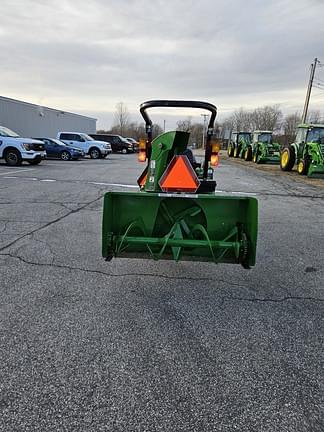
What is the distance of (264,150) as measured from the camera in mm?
22938

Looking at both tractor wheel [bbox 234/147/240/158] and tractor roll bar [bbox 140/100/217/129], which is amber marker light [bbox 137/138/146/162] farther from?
tractor wheel [bbox 234/147/240/158]

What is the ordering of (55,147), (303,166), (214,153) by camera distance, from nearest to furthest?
(214,153) < (303,166) < (55,147)

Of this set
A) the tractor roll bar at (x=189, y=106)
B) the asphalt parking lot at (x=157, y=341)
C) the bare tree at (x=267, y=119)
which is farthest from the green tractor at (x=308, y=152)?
the bare tree at (x=267, y=119)

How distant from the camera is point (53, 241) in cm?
474

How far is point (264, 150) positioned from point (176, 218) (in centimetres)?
2124

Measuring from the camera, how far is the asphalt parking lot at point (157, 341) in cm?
187

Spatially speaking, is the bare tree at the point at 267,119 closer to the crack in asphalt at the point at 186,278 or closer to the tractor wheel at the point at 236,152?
the tractor wheel at the point at 236,152

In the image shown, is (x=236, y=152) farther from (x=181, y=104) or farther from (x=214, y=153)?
(x=181, y=104)

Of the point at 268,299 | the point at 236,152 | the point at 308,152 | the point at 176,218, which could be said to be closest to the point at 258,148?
the point at 236,152

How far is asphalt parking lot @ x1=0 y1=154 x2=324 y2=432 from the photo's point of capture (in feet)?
6.15

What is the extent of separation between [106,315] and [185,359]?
0.89m

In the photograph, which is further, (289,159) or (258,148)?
(258,148)

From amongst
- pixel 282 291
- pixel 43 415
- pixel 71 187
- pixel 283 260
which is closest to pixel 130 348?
pixel 43 415

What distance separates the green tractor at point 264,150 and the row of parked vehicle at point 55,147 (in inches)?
490
